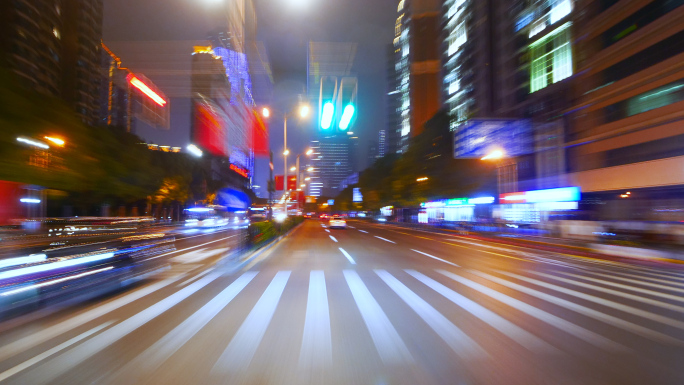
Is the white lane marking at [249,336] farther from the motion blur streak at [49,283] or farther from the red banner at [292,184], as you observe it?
the red banner at [292,184]

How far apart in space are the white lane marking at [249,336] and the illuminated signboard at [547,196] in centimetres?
3363

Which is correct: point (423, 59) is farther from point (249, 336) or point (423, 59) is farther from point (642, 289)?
point (249, 336)

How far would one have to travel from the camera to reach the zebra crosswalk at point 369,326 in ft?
13.5

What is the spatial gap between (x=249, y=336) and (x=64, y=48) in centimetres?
6472

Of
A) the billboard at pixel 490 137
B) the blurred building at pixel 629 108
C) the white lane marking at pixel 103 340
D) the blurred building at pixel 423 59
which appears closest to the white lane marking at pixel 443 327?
the white lane marking at pixel 103 340

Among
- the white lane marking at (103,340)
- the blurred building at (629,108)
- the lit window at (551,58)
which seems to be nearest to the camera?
the white lane marking at (103,340)

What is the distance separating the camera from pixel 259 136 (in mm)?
23781

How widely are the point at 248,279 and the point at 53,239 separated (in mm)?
4172

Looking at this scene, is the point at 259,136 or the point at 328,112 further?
the point at 259,136

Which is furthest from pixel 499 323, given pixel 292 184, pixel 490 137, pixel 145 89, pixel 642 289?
pixel 490 137

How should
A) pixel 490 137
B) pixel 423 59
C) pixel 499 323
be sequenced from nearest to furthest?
pixel 499 323 < pixel 490 137 < pixel 423 59

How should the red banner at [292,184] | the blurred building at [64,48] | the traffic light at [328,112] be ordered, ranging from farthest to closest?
the blurred building at [64,48] → the red banner at [292,184] → the traffic light at [328,112]

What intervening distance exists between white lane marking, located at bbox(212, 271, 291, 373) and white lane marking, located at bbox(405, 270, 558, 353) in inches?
131

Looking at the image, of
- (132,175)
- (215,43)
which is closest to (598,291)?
(132,175)
